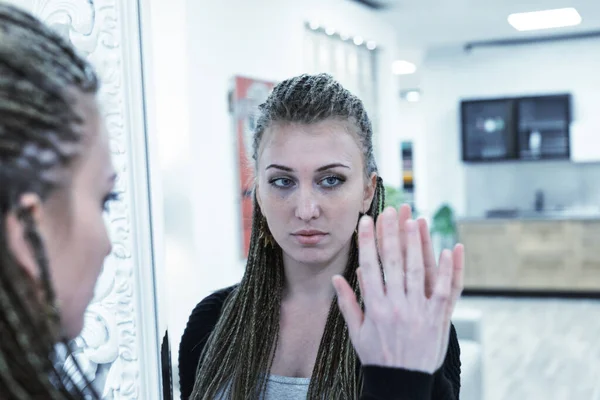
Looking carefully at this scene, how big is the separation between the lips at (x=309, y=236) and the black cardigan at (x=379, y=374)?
0.87 ft

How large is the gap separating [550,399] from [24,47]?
12.5 ft

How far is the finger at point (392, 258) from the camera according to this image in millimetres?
715

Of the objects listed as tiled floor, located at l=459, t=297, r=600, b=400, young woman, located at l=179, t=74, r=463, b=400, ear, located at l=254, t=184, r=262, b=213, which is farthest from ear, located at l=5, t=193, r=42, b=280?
tiled floor, located at l=459, t=297, r=600, b=400

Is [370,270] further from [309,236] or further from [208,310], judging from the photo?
[208,310]

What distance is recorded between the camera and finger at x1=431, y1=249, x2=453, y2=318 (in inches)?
28.7

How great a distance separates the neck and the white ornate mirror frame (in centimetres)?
35

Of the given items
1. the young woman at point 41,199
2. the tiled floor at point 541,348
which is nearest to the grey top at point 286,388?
the young woman at point 41,199

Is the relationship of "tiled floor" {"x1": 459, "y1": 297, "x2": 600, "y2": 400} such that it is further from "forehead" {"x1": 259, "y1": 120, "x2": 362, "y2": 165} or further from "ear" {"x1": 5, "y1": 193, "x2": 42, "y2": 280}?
"ear" {"x1": 5, "y1": 193, "x2": 42, "y2": 280}

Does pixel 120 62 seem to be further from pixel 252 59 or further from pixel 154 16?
pixel 252 59

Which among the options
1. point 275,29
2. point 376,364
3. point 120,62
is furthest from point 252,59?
point 376,364

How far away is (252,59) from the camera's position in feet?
9.87

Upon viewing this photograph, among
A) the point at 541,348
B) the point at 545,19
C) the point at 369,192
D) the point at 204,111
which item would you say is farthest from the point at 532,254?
the point at 369,192

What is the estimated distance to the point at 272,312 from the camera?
131 cm

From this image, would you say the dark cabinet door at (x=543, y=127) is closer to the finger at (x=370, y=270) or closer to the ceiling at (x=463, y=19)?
the ceiling at (x=463, y=19)
